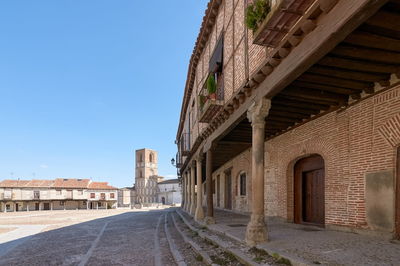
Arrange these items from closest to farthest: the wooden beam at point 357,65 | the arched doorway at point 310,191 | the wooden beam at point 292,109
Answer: the wooden beam at point 357,65, the wooden beam at point 292,109, the arched doorway at point 310,191

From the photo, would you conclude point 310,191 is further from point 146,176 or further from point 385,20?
point 146,176

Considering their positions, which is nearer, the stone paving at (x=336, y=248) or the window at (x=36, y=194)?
the stone paving at (x=336, y=248)

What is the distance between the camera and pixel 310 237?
17.9 feet

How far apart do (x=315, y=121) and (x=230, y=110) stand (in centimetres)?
237

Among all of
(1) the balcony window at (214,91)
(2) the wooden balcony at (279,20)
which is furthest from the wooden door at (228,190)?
(2) the wooden balcony at (279,20)

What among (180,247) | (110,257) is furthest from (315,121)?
(110,257)

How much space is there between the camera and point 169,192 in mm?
70938

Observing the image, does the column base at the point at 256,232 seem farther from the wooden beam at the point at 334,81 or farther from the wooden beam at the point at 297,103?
the wooden beam at the point at 334,81

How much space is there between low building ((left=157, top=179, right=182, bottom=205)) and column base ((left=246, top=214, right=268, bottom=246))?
215ft

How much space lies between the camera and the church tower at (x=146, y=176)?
7056 cm

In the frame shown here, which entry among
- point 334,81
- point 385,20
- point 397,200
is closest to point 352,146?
point 397,200

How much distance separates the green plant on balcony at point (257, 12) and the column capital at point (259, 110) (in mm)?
1431

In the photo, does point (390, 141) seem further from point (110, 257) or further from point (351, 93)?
point (110, 257)

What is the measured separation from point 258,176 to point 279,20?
9.80 ft
